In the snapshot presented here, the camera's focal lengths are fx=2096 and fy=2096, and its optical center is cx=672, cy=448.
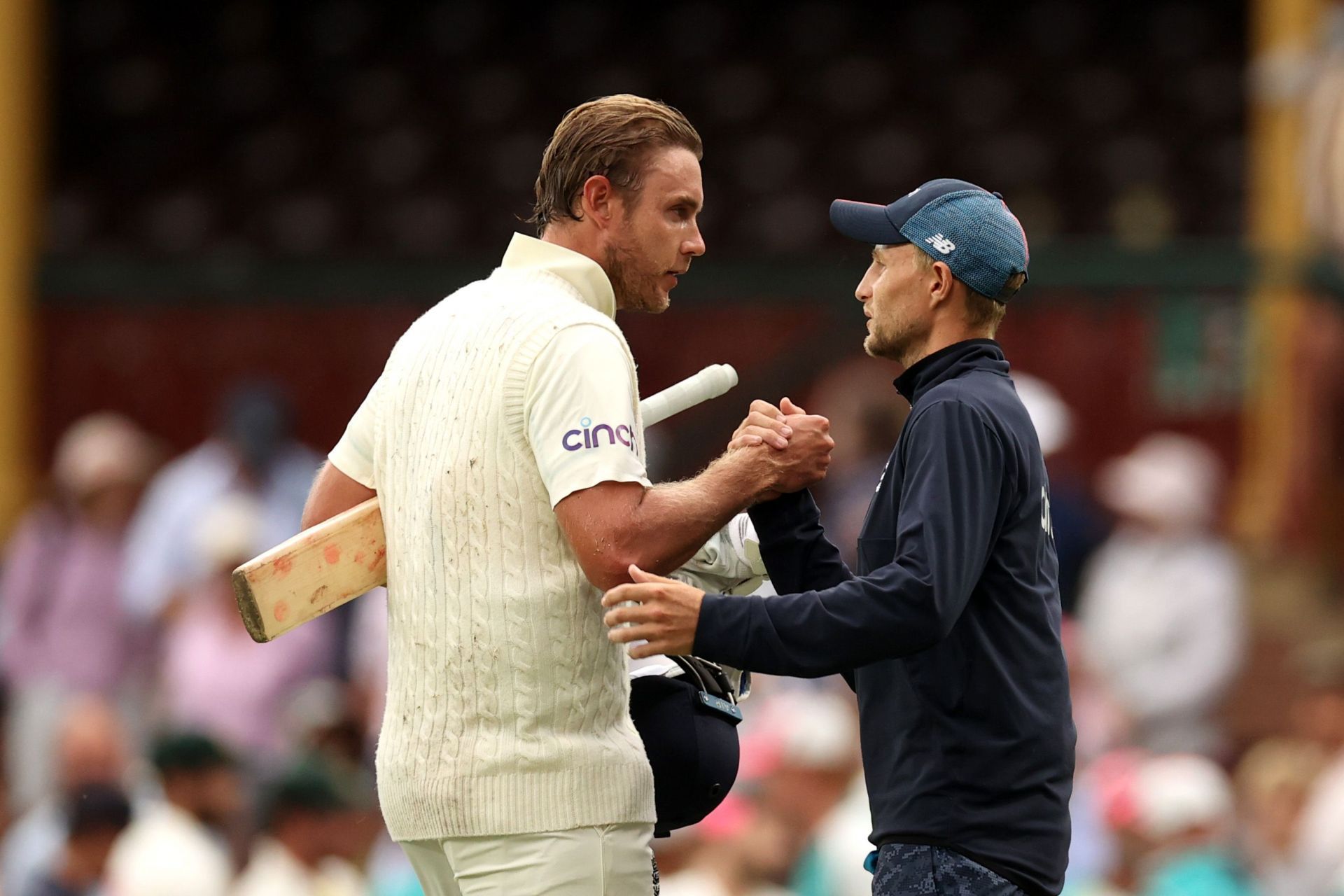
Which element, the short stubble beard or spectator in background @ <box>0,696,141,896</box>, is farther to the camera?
spectator in background @ <box>0,696,141,896</box>

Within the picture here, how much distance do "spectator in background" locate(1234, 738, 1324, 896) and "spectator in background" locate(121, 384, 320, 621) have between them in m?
4.01

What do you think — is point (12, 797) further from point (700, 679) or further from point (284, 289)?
point (700, 679)

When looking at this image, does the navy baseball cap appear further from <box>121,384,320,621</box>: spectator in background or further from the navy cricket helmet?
<box>121,384,320,621</box>: spectator in background

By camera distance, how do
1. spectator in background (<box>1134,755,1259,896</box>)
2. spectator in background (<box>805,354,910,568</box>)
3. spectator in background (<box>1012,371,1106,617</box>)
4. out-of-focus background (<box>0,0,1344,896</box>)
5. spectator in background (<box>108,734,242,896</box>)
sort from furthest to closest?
spectator in background (<box>1012,371,1106,617</box>)
spectator in background (<box>805,354,910,568</box>)
out-of-focus background (<box>0,0,1344,896</box>)
spectator in background (<box>108,734,242,896</box>)
spectator in background (<box>1134,755,1259,896</box>)

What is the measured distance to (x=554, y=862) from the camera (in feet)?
9.96

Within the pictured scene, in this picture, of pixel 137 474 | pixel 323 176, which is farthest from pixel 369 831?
pixel 323 176

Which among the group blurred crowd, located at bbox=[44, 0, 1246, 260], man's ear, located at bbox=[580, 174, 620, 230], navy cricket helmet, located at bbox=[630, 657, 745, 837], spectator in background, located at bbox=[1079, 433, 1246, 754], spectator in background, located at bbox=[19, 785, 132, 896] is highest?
blurred crowd, located at bbox=[44, 0, 1246, 260]

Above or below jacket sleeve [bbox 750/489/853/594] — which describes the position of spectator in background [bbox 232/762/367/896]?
above

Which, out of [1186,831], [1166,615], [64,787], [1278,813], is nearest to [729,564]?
[1186,831]

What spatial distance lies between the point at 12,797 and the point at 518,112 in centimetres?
660

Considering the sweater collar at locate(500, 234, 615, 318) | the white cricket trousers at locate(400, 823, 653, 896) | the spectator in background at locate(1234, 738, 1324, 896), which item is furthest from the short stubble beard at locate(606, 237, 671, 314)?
the spectator in background at locate(1234, 738, 1324, 896)

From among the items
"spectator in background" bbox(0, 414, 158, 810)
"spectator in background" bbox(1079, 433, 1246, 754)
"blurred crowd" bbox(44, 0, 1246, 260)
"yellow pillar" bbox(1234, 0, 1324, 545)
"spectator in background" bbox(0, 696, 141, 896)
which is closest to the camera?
"spectator in background" bbox(0, 696, 141, 896)

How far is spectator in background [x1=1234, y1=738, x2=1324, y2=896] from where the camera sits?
6312mm

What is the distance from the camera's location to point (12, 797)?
26.2 ft
